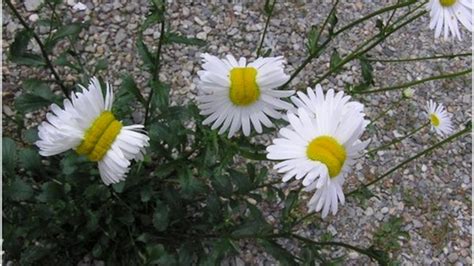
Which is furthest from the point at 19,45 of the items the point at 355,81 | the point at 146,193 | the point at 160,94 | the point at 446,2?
the point at 355,81

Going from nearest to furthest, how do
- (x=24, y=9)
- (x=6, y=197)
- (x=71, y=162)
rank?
(x=71, y=162) < (x=6, y=197) < (x=24, y=9)

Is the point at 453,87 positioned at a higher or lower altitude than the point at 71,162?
higher

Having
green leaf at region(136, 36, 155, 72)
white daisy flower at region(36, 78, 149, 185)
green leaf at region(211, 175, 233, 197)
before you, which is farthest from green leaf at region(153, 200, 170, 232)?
white daisy flower at region(36, 78, 149, 185)

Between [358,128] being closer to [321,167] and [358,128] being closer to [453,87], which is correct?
[321,167]

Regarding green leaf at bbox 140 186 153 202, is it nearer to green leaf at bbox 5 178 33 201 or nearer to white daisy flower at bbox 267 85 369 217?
green leaf at bbox 5 178 33 201

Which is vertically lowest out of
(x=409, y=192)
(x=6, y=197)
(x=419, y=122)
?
(x=6, y=197)

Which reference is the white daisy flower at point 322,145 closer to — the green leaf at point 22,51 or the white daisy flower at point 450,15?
the white daisy flower at point 450,15

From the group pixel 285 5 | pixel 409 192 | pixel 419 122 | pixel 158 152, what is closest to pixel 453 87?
pixel 419 122
